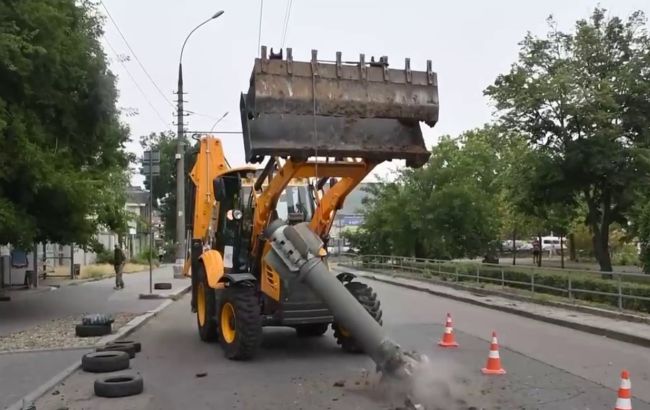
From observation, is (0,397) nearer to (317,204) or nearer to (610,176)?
(317,204)

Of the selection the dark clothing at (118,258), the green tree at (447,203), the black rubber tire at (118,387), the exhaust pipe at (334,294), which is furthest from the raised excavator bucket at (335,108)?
the green tree at (447,203)

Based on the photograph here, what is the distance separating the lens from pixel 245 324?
1024 cm

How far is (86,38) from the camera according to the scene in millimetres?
16922

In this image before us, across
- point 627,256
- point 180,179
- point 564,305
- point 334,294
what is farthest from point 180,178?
point 627,256

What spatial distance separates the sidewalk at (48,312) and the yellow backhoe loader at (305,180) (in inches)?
103

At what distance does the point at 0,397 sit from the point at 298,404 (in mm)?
3424

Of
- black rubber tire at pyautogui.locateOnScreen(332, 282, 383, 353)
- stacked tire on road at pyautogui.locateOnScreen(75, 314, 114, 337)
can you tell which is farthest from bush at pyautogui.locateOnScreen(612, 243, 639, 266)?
stacked tire on road at pyautogui.locateOnScreen(75, 314, 114, 337)

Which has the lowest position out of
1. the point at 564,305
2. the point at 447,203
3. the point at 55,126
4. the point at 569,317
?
the point at 569,317

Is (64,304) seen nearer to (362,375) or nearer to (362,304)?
(362,304)

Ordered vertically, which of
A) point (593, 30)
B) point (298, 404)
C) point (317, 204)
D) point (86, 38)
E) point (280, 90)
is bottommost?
point (298, 404)

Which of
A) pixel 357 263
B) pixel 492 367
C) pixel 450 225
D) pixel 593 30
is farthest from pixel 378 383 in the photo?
pixel 357 263

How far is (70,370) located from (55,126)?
8.28 m

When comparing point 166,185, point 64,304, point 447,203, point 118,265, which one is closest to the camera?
point 64,304

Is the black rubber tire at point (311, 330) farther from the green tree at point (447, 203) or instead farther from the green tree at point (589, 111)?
the green tree at point (447, 203)
